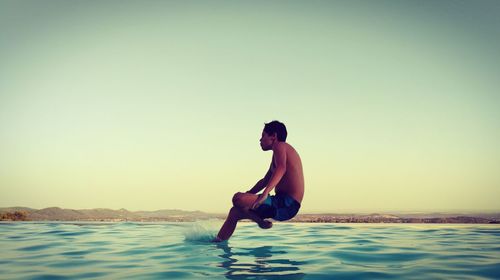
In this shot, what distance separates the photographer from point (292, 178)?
6.61m

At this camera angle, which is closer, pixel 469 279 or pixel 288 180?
pixel 469 279

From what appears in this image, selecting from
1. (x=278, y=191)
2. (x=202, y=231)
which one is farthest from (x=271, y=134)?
(x=202, y=231)

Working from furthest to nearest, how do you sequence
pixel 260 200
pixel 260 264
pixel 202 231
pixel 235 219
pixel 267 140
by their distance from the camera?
pixel 202 231 < pixel 235 219 < pixel 267 140 < pixel 260 200 < pixel 260 264

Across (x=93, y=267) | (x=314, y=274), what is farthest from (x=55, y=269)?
(x=314, y=274)

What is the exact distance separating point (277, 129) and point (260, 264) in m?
2.59

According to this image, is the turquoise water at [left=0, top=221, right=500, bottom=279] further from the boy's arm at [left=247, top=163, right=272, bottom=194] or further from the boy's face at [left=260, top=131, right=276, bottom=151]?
the boy's face at [left=260, top=131, right=276, bottom=151]

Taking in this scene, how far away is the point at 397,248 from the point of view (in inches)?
263

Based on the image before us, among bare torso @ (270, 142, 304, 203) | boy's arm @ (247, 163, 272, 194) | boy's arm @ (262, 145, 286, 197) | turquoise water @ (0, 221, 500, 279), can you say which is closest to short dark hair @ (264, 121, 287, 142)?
bare torso @ (270, 142, 304, 203)

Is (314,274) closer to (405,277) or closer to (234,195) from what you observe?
(405,277)

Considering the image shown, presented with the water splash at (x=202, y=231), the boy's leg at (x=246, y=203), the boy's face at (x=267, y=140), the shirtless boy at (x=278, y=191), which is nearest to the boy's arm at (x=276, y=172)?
the shirtless boy at (x=278, y=191)

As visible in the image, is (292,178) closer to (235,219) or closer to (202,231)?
(235,219)

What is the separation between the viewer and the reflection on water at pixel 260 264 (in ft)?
14.3

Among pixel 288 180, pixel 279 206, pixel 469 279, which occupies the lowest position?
pixel 469 279

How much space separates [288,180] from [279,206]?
47cm
